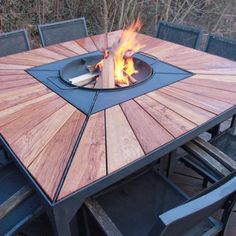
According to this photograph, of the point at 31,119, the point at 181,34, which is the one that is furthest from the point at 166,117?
the point at 181,34

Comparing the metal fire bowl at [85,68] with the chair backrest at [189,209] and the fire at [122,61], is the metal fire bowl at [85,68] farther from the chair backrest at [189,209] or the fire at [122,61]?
the chair backrest at [189,209]

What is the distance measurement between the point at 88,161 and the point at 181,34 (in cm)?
193

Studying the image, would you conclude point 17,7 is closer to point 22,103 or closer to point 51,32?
point 51,32

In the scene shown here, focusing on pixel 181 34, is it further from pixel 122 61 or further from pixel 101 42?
pixel 122 61

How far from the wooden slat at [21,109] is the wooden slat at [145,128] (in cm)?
46

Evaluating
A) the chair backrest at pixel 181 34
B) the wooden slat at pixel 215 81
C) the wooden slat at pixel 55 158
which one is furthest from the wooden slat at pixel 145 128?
the chair backrest at pixel 181 34

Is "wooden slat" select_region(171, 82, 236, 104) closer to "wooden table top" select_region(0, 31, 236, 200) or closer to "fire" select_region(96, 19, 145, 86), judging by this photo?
"wooden table top" select_region(0, 31, 236, 200)

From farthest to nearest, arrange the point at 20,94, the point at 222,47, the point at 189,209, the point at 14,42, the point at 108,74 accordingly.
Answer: the point at 14,42 < the point at 222,47 < the point at 108,74 < the point at 20,94 < the point at 189,209

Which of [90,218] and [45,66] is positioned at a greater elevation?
[45,66]

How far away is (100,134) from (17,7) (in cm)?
367

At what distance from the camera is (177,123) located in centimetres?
126

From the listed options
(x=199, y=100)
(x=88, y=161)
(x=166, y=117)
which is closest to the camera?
(x=88, y=161)

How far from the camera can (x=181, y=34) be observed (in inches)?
99.3

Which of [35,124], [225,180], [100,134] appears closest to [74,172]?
[100,134]
